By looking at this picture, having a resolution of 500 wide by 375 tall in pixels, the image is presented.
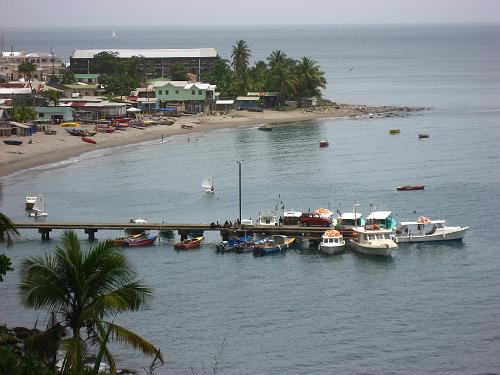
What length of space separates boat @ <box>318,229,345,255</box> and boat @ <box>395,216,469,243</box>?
3.82m

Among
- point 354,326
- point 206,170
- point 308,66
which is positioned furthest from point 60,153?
point 354,326

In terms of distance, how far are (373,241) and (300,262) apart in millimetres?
4598

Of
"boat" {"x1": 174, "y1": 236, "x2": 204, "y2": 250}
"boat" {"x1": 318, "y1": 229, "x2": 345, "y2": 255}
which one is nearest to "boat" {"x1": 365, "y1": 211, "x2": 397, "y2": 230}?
"boat" {"x1": 318, "y1": 229, "x2": 345, "y2": 255}

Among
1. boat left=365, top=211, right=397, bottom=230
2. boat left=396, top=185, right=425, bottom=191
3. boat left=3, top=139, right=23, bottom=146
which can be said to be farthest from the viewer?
boat left=3, top=139, right=23, bottom=146

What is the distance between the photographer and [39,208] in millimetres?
70125

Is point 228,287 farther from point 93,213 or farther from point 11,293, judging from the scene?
point 93,213

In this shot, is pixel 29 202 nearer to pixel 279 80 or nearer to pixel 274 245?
pixel 274 245

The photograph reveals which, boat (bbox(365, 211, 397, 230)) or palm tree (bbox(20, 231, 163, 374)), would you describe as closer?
palm tree (bbox(20, 231, 163, 374))

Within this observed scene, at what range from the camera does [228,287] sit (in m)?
51.4

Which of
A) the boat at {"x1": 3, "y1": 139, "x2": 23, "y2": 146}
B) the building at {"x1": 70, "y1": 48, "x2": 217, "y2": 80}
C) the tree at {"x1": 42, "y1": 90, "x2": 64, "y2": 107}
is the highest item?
the building at {"x1": 70, "y1": 48, "x2": 217, "y2": 80}

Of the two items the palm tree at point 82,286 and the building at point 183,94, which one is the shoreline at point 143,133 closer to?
the building at point 183,94

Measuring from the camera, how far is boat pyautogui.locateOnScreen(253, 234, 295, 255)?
192ft

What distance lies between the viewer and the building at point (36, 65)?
488 ft

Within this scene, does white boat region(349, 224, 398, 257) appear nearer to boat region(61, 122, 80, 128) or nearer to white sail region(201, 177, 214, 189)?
white sail region(201, 177, 214, 189)
